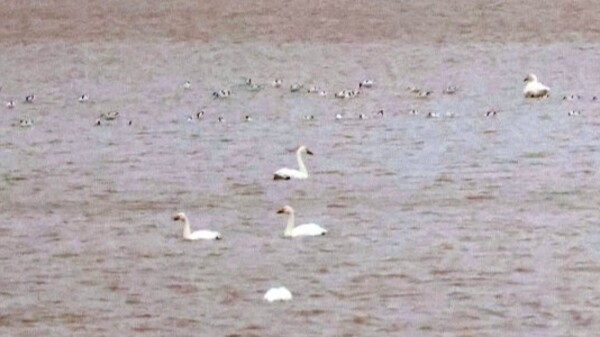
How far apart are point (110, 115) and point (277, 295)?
7.23 metres

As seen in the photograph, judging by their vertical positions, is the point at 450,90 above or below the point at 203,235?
above

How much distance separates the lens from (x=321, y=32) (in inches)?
949

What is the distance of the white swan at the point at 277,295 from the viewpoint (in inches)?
415

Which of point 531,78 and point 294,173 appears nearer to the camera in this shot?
point 294,173

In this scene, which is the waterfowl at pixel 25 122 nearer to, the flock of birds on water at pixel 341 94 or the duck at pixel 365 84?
the flock of birds on water at pixel 341 94

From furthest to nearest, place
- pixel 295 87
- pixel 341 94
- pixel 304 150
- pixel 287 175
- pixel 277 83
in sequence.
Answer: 1. pixel 277 83
2. pixel 295 87
3. pixel 341 94
4. pixel 304 150
5. pixel 287 175

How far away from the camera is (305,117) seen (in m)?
17.2

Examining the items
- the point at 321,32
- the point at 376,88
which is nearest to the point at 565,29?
the point at 321,32

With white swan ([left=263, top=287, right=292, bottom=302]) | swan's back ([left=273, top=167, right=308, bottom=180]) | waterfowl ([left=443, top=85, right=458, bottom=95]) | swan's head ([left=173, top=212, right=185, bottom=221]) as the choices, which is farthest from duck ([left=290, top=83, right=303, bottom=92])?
white swan ([left=263, top=287, right=292, bottom=302])

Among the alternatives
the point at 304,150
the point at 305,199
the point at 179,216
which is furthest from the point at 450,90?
the point at 179,216

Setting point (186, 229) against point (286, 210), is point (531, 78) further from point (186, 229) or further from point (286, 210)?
point (186, 229)

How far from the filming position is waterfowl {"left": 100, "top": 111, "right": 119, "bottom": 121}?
1747 centimetres

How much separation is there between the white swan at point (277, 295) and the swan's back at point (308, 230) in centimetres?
146

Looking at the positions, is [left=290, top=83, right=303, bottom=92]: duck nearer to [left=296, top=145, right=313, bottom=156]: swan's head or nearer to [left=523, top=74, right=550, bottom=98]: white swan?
[left=523, top=74, right=550, bottom=98]: white swan
